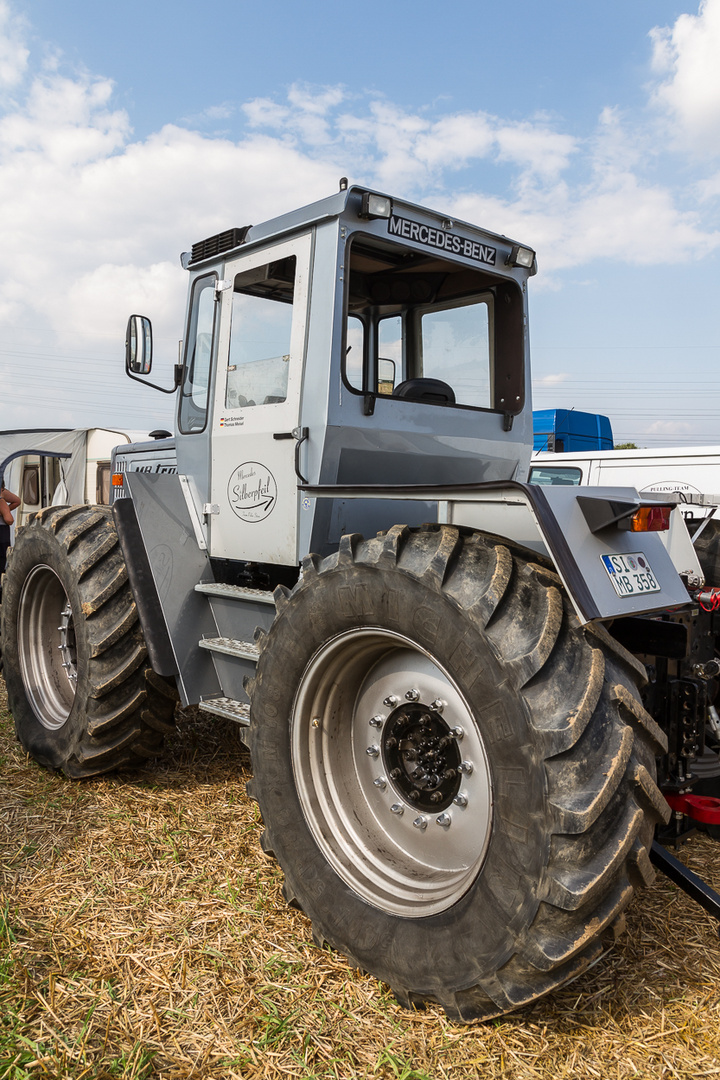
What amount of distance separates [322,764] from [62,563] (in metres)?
1.96

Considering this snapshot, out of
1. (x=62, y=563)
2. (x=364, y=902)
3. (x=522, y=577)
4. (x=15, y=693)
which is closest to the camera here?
(x=522, y=577)

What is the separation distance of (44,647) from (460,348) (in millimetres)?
→ 2945

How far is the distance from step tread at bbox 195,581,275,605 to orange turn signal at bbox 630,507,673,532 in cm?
157

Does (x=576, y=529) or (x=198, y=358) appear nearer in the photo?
(x=576, y=529)

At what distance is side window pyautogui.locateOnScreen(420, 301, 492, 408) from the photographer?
389cm

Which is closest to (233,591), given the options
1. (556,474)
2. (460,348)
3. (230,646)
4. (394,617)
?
(230,646)

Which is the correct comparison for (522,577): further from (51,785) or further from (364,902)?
(51,785)

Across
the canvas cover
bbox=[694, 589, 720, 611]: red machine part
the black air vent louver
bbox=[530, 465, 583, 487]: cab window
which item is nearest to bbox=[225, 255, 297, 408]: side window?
the black air vent louver

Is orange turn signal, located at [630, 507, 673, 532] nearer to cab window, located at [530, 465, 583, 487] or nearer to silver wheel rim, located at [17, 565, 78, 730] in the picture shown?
silver wheel rim, located at [17, 565, 78, 730]

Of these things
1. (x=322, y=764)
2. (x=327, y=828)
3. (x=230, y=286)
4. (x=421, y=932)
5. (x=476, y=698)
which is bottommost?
(x=421, y=932)

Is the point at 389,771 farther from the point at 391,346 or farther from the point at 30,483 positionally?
the point at 30,483

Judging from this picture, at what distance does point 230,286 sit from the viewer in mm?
3768

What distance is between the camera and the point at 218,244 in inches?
152

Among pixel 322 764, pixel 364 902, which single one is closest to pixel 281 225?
pixel 322 764
